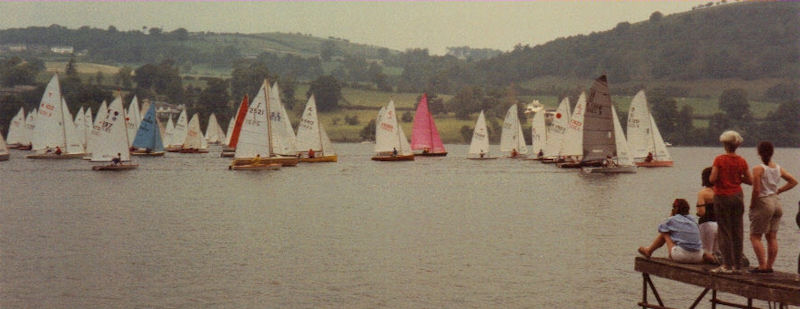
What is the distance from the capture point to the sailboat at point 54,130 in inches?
3565

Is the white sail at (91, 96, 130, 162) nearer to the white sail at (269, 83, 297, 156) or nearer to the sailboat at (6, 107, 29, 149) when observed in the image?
the white sail at (269, 83, 297, 156)

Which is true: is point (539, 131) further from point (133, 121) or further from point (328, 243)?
point (328, 243)

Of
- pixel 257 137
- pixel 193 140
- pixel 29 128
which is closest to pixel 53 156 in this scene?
pixel 257 137

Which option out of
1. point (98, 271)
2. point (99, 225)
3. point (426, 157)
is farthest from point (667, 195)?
point (426, 157)

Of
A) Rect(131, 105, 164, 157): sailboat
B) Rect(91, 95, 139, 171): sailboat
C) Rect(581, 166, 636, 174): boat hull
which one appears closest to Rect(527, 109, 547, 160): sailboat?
Rect(581, 166, 636, 174): boat hull

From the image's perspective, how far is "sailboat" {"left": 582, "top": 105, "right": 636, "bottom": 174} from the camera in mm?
80938

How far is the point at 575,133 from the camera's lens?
89.0 meters

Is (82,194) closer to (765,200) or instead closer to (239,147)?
(239,147)

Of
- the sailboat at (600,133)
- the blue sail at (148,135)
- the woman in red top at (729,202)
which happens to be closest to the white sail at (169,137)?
the blue sail at (148,135)

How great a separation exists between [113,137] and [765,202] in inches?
2588

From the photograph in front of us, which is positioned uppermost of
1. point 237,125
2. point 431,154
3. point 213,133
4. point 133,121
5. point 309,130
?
point 133,121

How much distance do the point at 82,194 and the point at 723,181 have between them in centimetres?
5117

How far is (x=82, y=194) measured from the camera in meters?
61.6

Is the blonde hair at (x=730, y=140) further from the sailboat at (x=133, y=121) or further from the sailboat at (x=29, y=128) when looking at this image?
the sailboat at (x=29, y=128)
